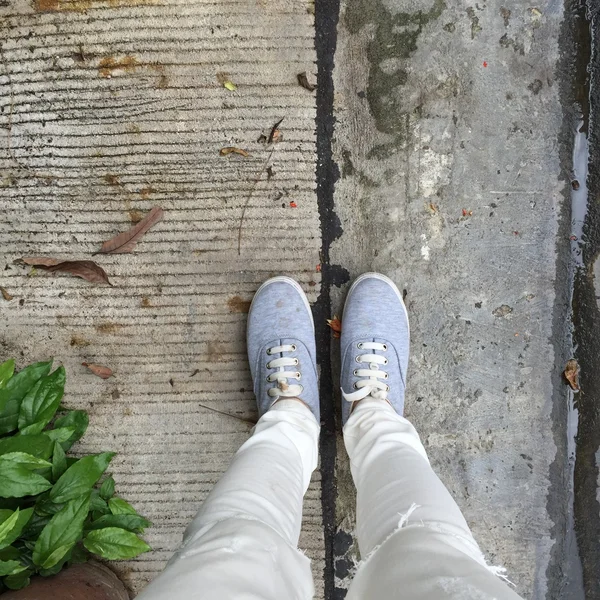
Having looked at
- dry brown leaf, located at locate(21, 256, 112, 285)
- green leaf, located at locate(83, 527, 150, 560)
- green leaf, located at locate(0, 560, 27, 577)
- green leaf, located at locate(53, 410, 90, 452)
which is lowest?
green leaf, located at locate(83, 527, 150, 560)

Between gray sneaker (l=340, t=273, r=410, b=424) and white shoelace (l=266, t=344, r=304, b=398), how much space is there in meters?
0.14

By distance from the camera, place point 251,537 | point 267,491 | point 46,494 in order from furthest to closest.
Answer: point 46,494
point 267,491
point 251,537

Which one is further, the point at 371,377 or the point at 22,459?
the point at 371,377

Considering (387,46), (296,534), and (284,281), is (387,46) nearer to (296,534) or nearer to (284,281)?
(284,281)

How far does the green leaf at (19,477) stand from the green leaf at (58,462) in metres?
0.11

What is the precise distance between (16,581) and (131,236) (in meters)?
0.91

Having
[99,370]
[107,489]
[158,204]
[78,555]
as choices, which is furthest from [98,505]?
[158,204]

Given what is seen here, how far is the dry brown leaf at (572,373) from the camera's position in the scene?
4.54 feet

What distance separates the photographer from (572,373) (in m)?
1.38

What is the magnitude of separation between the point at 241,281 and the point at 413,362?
1.89ft

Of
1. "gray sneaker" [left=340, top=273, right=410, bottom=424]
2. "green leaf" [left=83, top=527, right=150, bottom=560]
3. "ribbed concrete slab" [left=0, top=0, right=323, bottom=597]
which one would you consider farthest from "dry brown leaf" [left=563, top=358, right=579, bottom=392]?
"green leaf" [left=83, top=527, right=150, bottom=560]

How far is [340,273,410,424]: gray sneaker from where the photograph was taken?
1.35 meters

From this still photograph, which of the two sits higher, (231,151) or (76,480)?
(231,151)

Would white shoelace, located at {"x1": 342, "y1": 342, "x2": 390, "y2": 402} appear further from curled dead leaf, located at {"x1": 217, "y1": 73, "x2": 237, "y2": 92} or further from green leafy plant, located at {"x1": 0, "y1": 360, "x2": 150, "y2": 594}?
curled dead leaf, located at {"x1": 217, "y1": 73, "x2": 237, "y2": 92}
